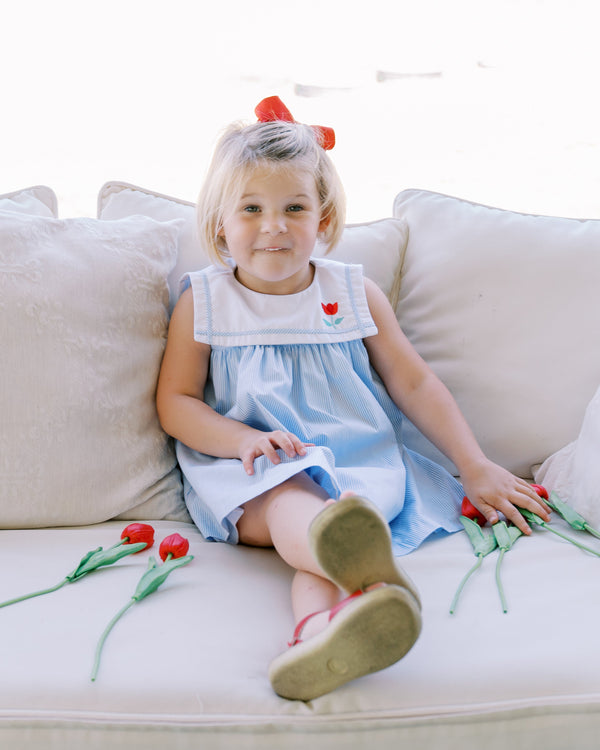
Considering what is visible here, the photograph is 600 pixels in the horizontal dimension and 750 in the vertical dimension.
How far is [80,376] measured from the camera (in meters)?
1.17

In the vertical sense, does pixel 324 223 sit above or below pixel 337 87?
above

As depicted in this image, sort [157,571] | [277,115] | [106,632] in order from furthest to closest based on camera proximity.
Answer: [277,115]
[157,571]
[106,632]

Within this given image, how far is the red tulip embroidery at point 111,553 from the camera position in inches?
38.1

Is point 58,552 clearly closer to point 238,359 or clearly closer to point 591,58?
point 238,359

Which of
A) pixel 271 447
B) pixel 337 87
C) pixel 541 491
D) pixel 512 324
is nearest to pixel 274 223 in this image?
pixel 271 447

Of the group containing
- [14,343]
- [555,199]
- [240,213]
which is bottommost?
[555,199]

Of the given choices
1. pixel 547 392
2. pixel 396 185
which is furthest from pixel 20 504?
pixel 396 185

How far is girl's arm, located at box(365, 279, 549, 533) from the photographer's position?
119 cm

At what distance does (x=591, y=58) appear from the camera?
11.2ft

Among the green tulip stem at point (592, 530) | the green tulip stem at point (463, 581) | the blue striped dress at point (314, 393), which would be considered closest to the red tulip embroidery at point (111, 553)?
the blue striped dress at point (314, 393)

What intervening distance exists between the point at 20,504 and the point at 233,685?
492mm

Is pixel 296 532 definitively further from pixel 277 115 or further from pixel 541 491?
pixel 277 115

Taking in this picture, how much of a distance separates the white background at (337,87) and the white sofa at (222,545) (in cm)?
185

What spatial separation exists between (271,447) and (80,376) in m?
0.32
